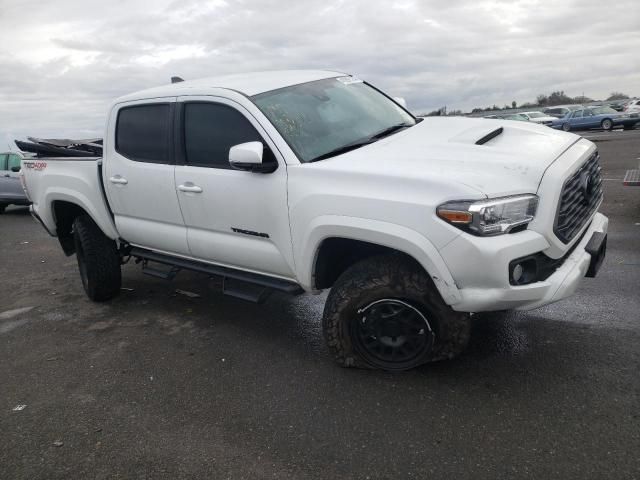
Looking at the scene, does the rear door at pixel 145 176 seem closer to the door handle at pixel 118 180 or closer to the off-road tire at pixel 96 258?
the door handle at pixel 118 180

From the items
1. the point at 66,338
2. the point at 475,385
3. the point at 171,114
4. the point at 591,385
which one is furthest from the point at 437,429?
the point at 66,338

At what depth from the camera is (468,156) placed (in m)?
3.20

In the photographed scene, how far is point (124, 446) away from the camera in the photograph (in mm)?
3066

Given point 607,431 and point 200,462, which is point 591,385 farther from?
point 200,462

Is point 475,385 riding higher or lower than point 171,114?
lower

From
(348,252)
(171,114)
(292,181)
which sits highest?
(171,114)

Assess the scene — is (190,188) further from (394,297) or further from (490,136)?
(490,136)

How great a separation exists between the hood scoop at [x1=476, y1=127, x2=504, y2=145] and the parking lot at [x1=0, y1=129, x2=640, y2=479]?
1.43m

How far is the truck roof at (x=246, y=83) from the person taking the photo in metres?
4.12

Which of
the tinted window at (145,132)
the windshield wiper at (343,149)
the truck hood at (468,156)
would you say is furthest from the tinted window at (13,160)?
the truck hood at (468,156)

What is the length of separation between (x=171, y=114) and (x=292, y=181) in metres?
1.49

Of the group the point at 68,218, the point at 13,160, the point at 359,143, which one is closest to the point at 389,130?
the point at 359,143

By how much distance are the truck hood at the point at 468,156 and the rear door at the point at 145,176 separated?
1551 mm

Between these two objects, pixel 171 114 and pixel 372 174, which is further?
pixel 171 114
